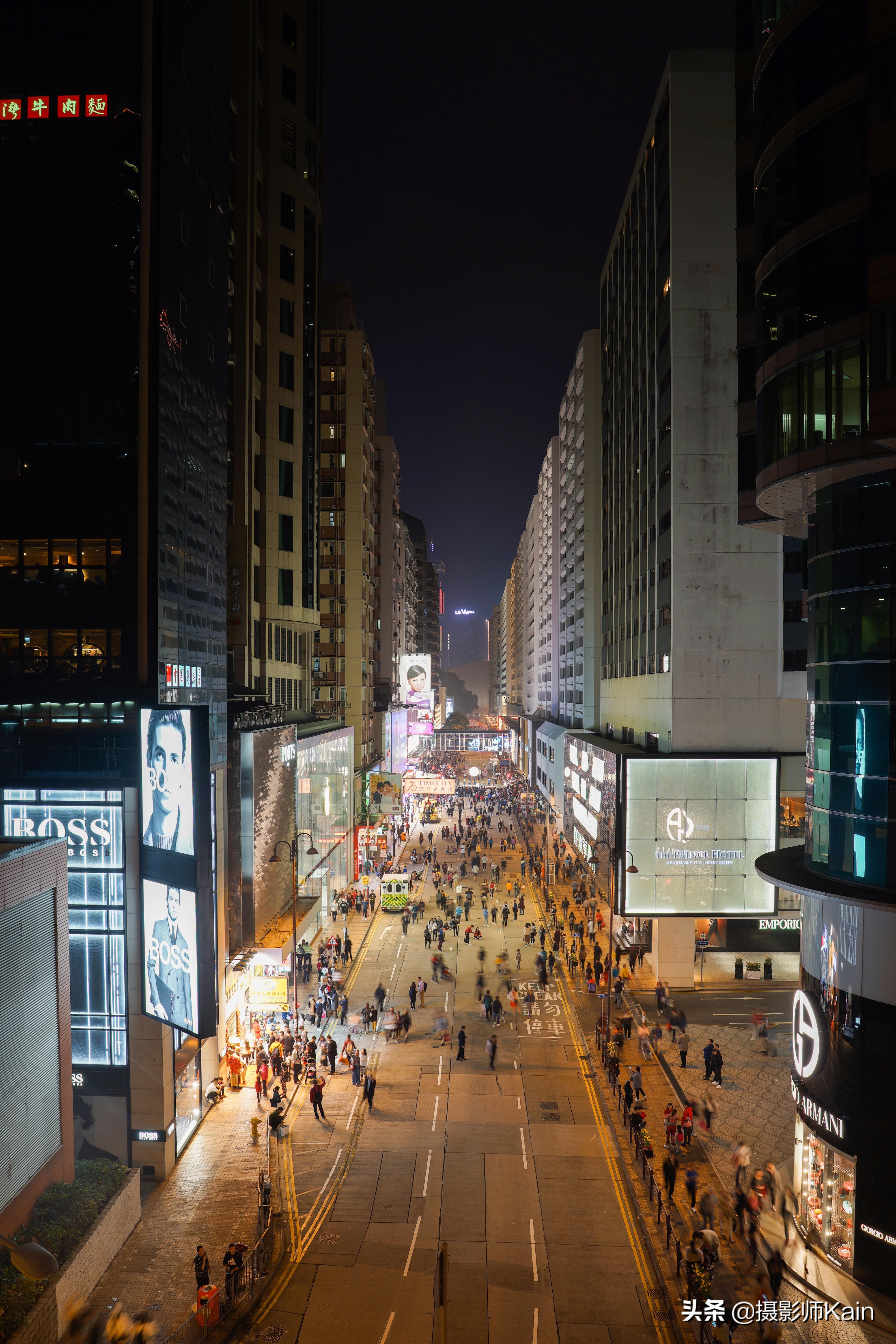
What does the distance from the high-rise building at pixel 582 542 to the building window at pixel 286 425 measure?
28.3 meters

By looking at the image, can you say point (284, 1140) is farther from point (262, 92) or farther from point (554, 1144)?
point (262, 92)

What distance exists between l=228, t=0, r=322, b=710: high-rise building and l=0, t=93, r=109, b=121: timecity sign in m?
12.0

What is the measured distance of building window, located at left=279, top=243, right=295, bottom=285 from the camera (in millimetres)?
39875

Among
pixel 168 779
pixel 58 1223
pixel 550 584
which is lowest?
pixel 58 1223

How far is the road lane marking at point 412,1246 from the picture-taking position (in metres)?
16.5

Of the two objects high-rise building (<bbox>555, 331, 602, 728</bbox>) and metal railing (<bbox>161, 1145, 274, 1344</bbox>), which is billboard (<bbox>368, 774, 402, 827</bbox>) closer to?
high-rise building (<bbox>555, 331, 602, 728</bbox>)

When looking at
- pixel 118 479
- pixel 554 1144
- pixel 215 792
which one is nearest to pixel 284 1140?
pixel 554 1144

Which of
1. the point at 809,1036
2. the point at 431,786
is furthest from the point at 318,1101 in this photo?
the point at 431,786

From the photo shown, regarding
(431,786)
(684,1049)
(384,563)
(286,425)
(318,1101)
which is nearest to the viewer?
(318,1101)

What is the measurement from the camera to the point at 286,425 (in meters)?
40.2

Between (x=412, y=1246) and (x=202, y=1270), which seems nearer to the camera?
(x=202, y=1270)

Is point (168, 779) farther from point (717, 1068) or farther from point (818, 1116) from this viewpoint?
point (717, 1068)

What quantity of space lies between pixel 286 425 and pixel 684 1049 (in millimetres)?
31479

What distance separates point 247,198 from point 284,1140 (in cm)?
3557
